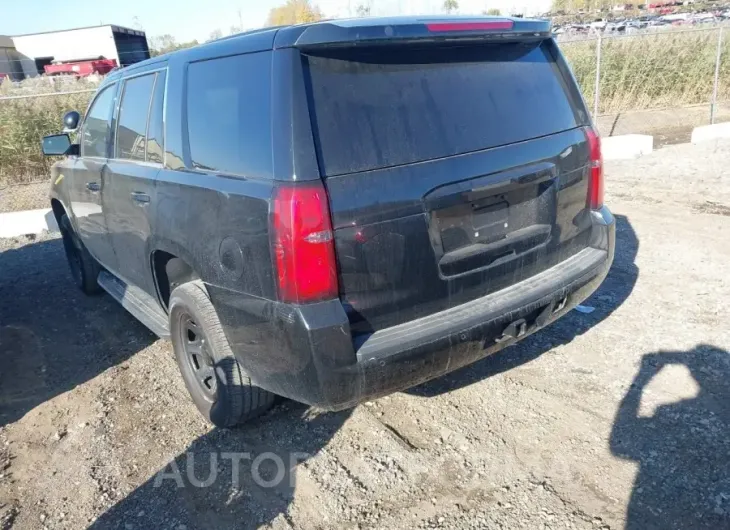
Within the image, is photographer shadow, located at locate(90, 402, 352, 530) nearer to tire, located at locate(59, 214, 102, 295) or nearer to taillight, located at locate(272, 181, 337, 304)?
taillight, located at locate(272, 181, 337, 304)

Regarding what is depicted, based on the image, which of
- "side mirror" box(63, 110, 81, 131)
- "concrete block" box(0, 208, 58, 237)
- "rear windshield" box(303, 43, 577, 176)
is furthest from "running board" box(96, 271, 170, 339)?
"concrete block" box(0, 208, 58, 237)

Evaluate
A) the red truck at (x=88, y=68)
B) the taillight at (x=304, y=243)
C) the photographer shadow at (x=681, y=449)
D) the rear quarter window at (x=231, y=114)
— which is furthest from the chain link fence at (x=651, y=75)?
the red truck at (x=88, y=68)

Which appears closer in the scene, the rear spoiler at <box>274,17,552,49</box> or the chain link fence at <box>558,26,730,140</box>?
the rear spoiler at <box>274,17,552,49</box>

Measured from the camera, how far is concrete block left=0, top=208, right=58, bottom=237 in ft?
26.9

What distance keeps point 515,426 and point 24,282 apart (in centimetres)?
547

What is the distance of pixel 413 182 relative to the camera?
2461 millimetres

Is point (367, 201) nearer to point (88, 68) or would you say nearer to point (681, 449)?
point (681, 449)

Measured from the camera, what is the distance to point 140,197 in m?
3.51

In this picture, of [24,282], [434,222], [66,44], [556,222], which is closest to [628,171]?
[556,222]

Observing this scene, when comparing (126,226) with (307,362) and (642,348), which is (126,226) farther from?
(642,348)

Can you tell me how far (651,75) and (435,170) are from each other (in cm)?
1479

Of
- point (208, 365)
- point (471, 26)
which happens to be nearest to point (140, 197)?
point (208, 365)

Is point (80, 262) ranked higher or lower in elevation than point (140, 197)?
lower

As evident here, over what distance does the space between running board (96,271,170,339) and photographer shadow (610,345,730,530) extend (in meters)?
2.71
